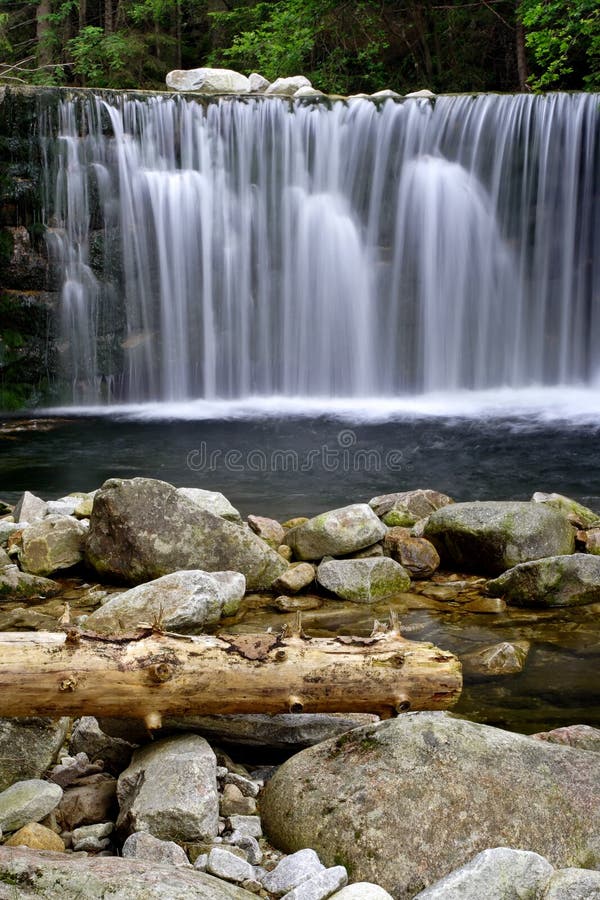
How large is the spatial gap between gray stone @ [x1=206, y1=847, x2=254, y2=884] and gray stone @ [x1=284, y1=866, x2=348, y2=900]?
0.64 feet

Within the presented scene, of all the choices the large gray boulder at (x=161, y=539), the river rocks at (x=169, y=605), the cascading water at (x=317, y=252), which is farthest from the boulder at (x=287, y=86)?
the river rocks at (x=169, y=605)

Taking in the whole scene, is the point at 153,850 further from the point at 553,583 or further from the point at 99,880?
the point at 553,583

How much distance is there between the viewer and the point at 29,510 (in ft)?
23.7

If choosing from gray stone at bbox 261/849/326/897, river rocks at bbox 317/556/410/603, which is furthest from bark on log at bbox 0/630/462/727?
river rocks at bbox 317/556/410/603

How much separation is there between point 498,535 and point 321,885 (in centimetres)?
396

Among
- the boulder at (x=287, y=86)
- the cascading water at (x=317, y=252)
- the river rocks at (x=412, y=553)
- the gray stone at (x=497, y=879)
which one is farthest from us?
the boulder at (x=287, y=86)

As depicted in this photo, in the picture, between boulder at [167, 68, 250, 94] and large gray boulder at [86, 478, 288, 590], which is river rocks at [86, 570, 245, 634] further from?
boulder at [167, 68, 250, 94]

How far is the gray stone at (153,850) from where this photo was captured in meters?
2.63

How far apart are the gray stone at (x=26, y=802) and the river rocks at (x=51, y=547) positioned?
11.2ft

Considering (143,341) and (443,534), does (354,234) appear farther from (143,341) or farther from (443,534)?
(443,534)

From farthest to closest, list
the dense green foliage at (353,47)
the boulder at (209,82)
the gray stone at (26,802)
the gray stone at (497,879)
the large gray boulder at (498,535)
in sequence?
the dense green foliage at (353,47) → the boulder at (209,82) → the large gray boulder at (498,535) → the gray stone at (26,802) → the gray stone at (497,879)

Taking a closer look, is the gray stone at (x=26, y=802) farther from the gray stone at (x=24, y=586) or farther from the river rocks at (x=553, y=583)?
the river rocks at (x=553, y=583)

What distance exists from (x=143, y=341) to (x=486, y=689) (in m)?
11.6

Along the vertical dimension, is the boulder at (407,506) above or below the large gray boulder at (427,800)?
below
